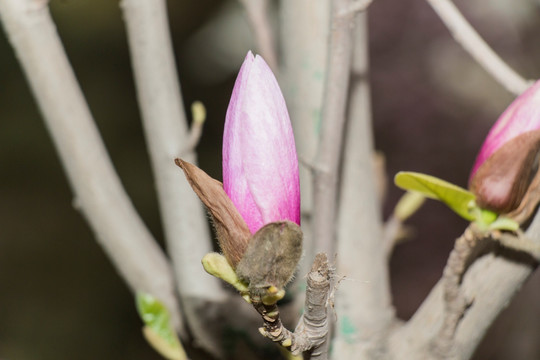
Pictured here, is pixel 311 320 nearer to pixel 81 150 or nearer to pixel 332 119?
pixel 332 119

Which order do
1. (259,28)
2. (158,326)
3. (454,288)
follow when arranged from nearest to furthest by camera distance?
(454,288), (158,326), (259,28)

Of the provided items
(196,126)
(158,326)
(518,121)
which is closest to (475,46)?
(518,121)

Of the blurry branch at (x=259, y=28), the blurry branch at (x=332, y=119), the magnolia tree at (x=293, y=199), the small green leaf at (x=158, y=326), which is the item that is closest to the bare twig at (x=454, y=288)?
the magnolia tree at (x=293, y=199)

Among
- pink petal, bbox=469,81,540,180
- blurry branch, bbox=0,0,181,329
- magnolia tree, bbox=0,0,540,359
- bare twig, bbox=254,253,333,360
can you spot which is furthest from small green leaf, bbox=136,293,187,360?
pink petal, bbox=469,81,540,180

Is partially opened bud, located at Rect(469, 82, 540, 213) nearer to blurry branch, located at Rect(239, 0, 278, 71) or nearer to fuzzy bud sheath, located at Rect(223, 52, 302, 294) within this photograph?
fuzzy bud sheath, located at Rect(223, 52, 302, 294)

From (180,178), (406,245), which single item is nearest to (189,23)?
(406,245)

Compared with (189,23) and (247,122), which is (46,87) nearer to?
(247,122)

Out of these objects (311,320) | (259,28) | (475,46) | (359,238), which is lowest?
(311,320)

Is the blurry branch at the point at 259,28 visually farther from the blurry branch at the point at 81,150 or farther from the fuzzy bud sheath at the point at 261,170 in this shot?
the fuzzy bud sheath at the point at 261,170
